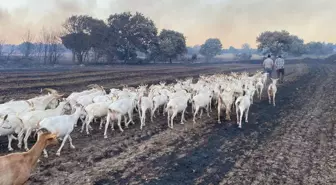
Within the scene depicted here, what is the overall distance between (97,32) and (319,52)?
426 feet

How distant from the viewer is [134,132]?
12359 mm

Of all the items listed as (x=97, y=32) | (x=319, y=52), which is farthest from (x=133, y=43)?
(x=319, y=52)

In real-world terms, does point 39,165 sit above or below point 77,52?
below

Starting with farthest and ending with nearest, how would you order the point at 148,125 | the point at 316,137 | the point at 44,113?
the point at 148,125 < the point at 316,137 < the point at 44,113

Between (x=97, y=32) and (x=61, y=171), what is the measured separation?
55.0m

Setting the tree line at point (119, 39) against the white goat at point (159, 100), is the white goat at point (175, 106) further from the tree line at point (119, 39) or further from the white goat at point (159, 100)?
the tree line at point (119, 39)

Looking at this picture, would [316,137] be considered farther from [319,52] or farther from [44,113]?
[319,52]

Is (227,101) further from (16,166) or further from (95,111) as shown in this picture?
(16,166)

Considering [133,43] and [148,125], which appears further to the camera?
[133,43]

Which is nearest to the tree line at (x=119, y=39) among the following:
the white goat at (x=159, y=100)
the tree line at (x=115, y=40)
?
the tree line at (x=115, y=40)

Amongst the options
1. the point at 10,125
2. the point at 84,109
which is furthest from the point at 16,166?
the point at 84,109

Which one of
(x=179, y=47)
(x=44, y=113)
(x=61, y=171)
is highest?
(x=179, y=47)

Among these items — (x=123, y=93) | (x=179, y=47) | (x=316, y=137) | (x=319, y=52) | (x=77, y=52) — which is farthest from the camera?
(x=319, y=52)

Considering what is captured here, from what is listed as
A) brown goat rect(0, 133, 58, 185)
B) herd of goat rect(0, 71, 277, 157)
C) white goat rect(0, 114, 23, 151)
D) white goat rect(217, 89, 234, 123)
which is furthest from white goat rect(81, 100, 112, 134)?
brown goat rect(0, 133, 58, 185)
